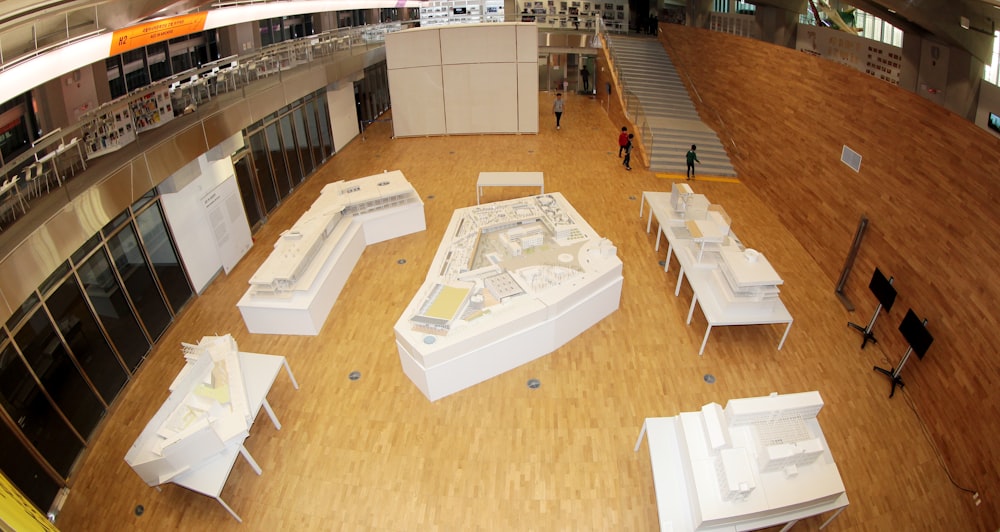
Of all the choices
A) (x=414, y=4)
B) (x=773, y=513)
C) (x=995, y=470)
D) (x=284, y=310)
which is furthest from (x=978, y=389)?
(x=414, y=4)

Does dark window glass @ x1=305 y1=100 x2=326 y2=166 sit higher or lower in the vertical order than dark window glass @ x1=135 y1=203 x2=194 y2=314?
higher

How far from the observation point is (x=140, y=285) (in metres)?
8.84

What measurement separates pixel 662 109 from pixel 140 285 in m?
15.4

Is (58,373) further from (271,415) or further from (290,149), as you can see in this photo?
(290,149)

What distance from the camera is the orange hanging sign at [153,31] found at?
7.77m

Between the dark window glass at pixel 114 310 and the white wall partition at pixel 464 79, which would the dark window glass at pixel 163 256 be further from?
the white wall partition at pixel 464 79

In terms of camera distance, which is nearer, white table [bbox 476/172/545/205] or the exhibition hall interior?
the exhibition hall interior

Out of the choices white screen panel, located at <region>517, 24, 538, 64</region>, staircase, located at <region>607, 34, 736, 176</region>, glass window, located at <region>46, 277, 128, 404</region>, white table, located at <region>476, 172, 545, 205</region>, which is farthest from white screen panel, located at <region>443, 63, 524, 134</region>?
glass window, located at <region>46, 277, 128, 404</region>

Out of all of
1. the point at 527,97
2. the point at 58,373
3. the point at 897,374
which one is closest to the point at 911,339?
the point at 897,374

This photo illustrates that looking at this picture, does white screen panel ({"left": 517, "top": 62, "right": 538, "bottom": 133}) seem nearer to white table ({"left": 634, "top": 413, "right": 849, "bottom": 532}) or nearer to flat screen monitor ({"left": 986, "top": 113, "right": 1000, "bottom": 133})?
flat screen monitor ({"left": 986, "top": 113, "right": 1000, "bottom": 133})

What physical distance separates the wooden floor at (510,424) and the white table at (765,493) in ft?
2.10

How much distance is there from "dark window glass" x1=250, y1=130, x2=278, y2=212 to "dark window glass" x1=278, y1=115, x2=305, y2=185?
97 cm

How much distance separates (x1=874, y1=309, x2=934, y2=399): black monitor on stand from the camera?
6.78 m

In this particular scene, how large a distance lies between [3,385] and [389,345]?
4544 mm
